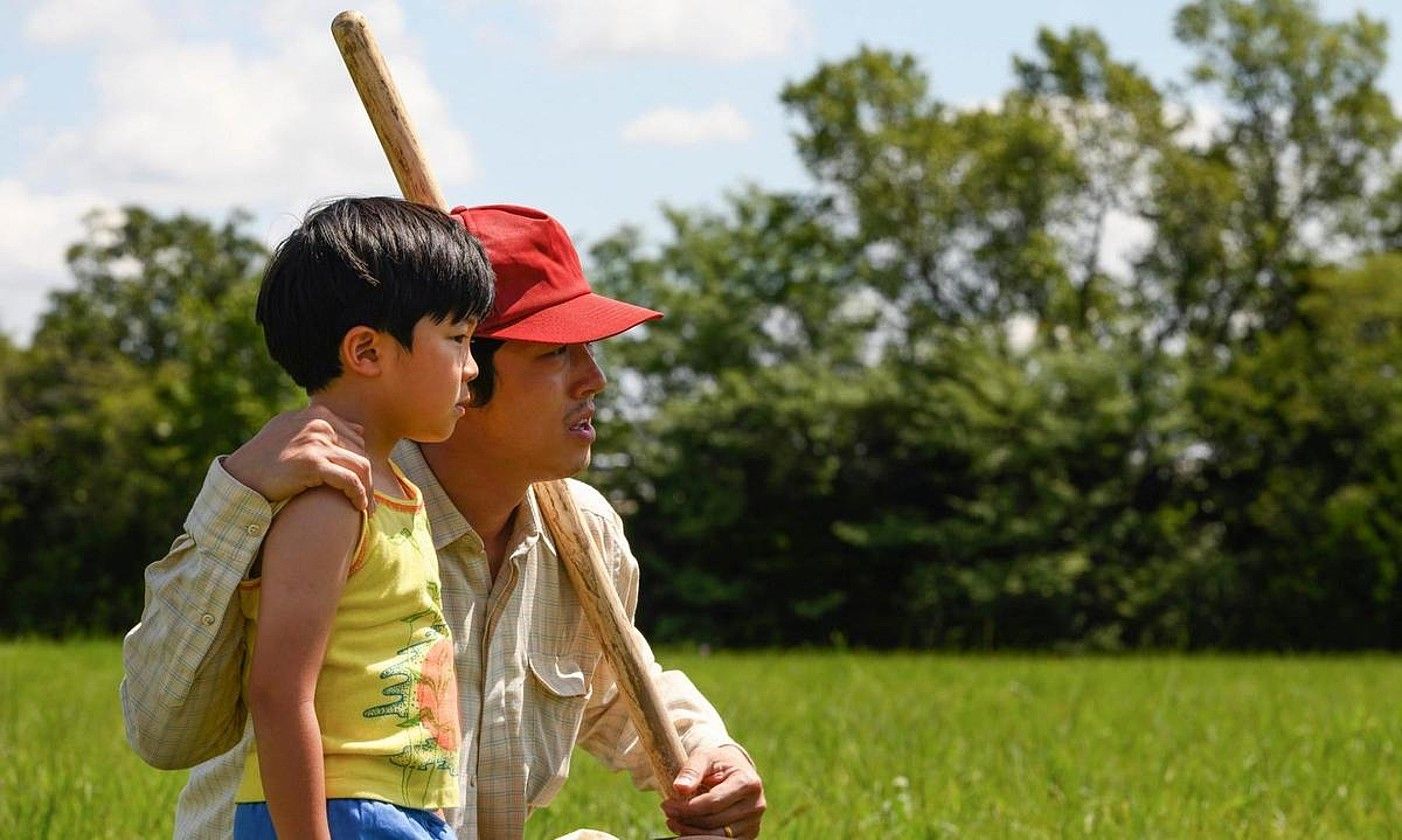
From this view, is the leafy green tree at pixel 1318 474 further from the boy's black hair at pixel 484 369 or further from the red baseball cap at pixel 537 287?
the boy's black hair at pixel 484 369

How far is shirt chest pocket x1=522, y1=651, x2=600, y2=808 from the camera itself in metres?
3.04

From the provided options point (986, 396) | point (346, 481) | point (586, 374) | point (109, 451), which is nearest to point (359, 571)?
point (346, 481)

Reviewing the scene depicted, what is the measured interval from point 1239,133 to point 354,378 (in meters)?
27.3

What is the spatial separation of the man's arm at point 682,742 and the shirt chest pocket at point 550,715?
2.9 inches

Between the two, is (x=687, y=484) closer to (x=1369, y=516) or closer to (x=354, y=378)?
(x=1369, y=516)

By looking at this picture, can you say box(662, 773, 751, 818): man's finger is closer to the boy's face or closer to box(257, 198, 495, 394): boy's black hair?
the boy's face

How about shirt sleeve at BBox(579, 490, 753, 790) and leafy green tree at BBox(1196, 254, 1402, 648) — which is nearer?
shirt sleeve at BBox(579, 490, 753, 790)

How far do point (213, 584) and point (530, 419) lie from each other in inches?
30.4

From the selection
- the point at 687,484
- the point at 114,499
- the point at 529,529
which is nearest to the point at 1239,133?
the point at 687,484

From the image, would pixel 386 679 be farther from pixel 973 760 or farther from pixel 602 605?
pixel 973 760

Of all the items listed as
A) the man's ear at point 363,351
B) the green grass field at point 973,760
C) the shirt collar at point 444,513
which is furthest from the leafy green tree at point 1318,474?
the man's ear at point 363,351

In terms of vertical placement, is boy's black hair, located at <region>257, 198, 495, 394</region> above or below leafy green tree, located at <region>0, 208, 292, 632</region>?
below

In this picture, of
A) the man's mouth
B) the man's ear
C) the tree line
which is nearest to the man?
the man's mouth

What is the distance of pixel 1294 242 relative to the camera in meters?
27.3
